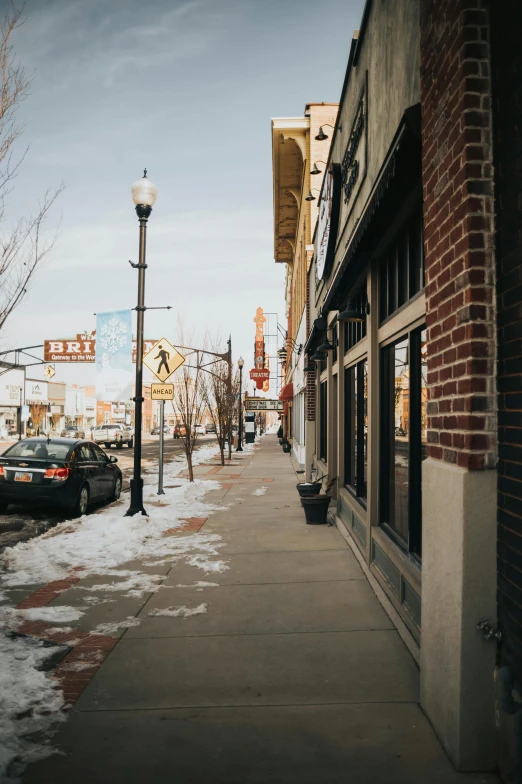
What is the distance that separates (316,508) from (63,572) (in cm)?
415

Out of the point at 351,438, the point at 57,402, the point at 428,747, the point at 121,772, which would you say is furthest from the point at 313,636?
the point at 57,402

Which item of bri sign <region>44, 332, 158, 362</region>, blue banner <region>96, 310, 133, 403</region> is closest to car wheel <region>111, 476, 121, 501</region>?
blue banner <region>96, 310, 133, 403</region>

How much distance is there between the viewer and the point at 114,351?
2417 centimetres

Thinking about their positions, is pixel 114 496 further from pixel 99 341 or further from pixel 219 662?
pixel 99 341

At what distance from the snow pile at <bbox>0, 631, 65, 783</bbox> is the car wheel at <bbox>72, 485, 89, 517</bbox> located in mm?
6912

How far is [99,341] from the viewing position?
24.0 metres

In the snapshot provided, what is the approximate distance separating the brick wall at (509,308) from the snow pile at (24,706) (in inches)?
98.6

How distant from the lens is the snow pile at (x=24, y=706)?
317cm

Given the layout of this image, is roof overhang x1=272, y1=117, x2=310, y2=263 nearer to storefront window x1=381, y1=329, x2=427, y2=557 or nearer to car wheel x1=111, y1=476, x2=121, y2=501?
car wheel x1=111, y1=476, x2=121, y2=501

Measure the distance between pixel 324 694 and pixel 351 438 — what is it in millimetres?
5876

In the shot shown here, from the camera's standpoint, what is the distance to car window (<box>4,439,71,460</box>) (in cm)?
1162

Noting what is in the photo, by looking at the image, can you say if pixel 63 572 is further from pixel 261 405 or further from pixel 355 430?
pixel 261 405

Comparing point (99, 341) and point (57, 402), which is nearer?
point (99, 341)

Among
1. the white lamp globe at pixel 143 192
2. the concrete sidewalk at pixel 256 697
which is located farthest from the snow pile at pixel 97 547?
the white lamp globe at pixel 143 192
